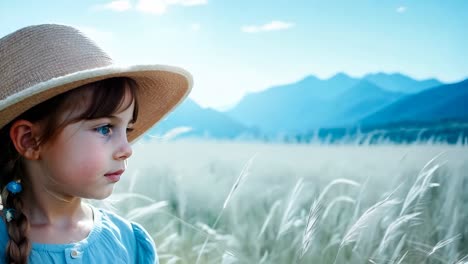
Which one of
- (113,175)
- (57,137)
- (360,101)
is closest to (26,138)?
(57,137)

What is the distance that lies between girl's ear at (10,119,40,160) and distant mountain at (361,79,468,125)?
76.5 inches

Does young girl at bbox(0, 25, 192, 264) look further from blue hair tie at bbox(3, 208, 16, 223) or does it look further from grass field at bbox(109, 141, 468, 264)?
grass field at bbox(109, 141, 468, 264)

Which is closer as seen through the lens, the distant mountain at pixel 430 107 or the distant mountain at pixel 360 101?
the distant mountain at pixel 430 107

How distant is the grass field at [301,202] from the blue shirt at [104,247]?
324 millimetres

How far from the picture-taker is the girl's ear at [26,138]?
1285 mm

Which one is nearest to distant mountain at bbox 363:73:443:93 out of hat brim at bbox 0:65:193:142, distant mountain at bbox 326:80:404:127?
distant mountain at bbox 326:80:404:127

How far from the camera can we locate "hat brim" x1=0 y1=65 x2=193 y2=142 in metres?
1.17

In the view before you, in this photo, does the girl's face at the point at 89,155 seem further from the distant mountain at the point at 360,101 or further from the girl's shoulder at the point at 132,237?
the distant mountain at the point at 360,101

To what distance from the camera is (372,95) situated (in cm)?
358

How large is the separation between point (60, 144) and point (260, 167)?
5.09ft

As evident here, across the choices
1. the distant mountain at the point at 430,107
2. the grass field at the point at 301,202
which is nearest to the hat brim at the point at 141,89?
the grass field at the point at 301,202

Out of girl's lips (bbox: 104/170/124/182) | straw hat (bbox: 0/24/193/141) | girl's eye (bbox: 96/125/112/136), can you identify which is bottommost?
girl's lips (bbox: 104/170/124/182)

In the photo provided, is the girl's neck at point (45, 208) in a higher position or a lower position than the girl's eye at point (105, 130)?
lower

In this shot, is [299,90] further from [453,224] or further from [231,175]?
[453,224]
